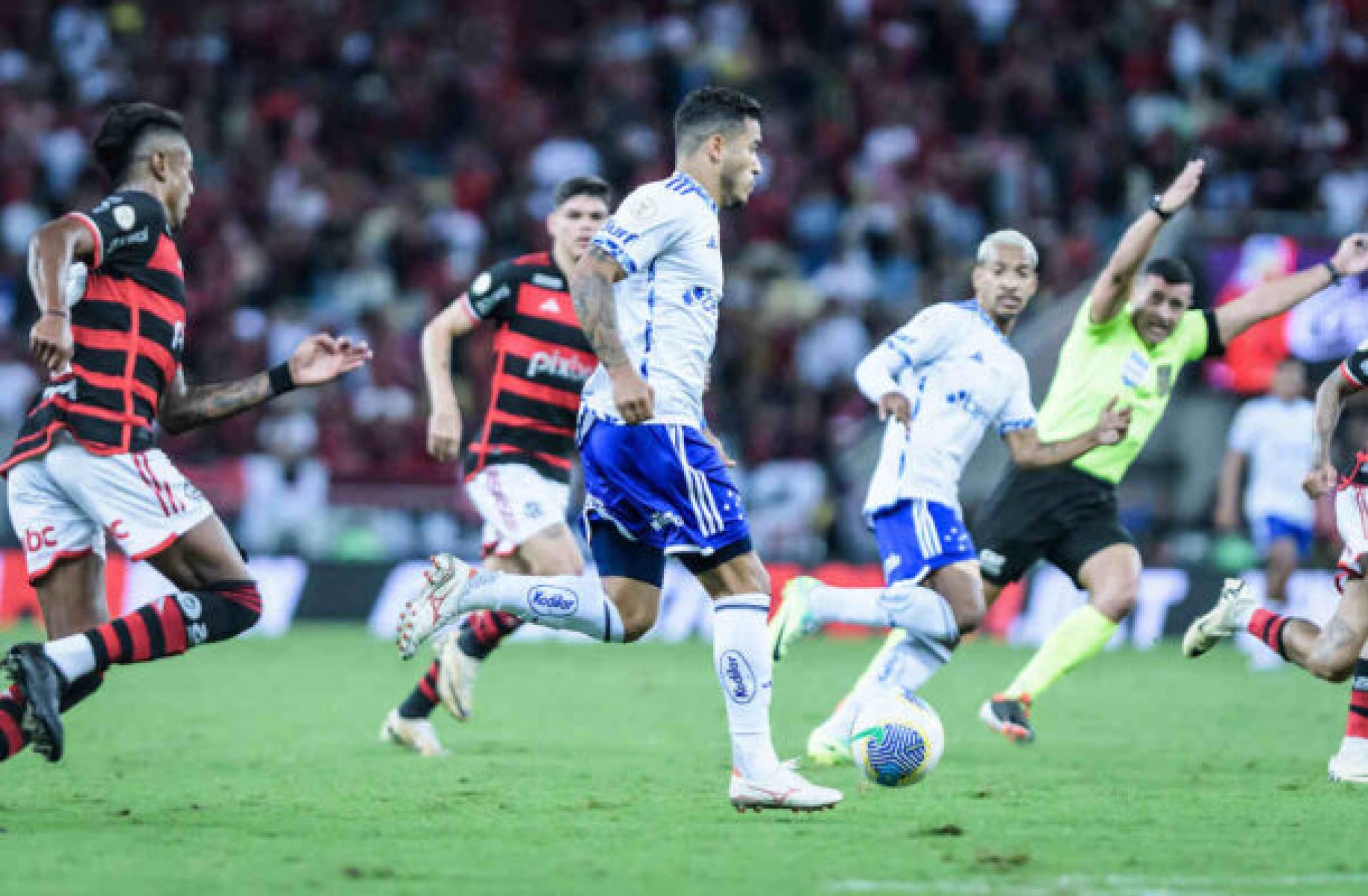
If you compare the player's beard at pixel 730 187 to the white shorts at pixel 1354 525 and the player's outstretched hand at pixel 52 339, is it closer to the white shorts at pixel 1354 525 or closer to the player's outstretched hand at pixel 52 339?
the player's outstretched hand at pixel 52 339

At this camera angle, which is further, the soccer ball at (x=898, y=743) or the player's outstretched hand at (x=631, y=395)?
the soccer ball at (x=898, y=743)

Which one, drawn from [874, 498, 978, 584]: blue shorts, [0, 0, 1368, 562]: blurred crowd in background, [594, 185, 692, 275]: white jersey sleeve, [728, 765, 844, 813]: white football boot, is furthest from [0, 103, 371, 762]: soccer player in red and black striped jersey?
[0, 0, 1368, 562]: blurred crowd in background

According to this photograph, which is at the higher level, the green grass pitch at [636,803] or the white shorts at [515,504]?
the white shorts at [515,504]

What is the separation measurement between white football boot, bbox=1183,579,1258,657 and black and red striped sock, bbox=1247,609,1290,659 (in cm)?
5

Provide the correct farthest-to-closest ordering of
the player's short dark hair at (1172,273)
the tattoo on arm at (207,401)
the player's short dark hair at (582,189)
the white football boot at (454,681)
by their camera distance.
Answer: the player's short dark hair at (1172,273) → the player's short dark hair at (582,189) → the white football boot at (454,681) → the tattoo on arm at (207,401)

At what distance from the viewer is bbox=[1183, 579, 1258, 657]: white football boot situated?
948cm

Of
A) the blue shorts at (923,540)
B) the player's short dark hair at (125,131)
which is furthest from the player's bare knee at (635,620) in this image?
the player's short dark hair at (125,131)

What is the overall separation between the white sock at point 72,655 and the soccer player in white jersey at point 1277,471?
446 inches

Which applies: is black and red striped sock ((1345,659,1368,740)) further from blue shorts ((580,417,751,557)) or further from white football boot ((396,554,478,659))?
white football boot ((396,554,478,659))

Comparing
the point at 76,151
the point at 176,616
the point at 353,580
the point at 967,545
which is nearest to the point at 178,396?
the point at 176,616

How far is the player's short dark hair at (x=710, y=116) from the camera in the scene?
739 centimetres

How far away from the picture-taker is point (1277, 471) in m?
16.6

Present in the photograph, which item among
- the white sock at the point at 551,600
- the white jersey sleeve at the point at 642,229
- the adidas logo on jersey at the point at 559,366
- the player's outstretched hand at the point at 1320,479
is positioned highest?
the white jersey sleeve at the point at 642,229

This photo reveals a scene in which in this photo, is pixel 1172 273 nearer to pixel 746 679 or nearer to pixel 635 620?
pixel 635 620
